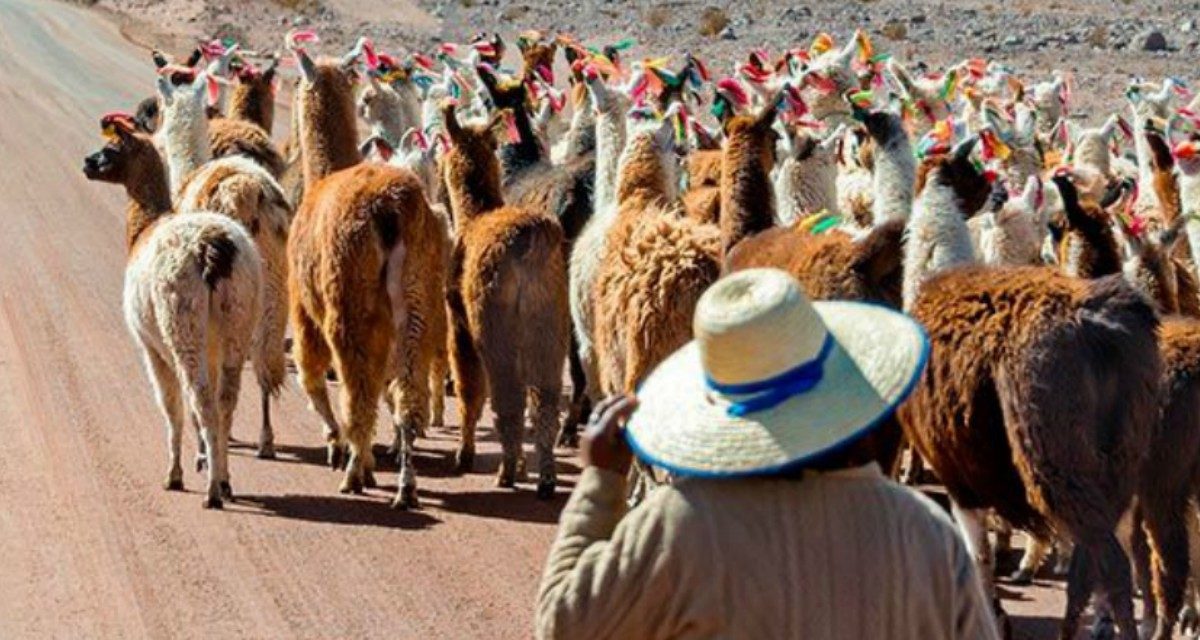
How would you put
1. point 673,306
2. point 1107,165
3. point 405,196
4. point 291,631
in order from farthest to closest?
point 1107,165 < point 405,196 < point 673,306 < point 291,631

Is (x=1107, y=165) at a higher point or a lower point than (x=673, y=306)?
lower

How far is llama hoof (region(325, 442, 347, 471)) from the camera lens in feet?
42.2

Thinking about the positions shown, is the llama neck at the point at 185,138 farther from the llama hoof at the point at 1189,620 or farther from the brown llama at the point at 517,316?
the llama hoof at the point at 1189,620

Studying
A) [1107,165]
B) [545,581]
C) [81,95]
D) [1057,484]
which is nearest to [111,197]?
[81,95]

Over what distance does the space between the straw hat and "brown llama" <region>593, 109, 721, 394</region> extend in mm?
5821

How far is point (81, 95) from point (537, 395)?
2411 centimetres

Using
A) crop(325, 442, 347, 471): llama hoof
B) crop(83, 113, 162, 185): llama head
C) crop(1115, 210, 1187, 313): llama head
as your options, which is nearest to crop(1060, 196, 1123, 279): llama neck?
crop(1115, 210, 1187, 313): llama head

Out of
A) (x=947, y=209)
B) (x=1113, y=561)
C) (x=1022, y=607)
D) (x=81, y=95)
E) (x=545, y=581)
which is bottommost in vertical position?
(x=81, y=95)

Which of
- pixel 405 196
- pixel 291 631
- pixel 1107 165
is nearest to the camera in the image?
pixel 291 631

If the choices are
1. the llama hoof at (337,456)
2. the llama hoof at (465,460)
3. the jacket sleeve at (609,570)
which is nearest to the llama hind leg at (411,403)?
the llama hoof at (465,460)

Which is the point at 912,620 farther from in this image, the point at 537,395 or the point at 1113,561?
the point at 537,395

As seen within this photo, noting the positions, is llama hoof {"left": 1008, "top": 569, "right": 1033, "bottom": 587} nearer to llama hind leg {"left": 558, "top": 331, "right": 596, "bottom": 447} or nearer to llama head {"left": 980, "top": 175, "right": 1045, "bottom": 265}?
llama head {"left": 980, "top": 175, "right": 1045, "bottom": 265}

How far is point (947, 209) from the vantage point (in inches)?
378

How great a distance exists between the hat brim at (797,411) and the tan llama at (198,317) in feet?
25.1
